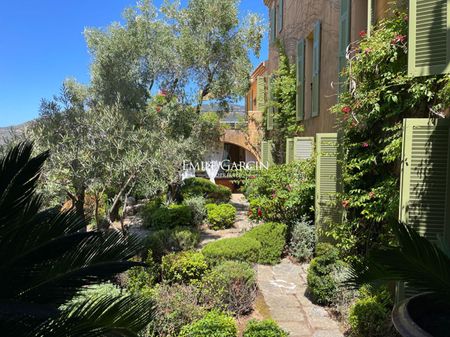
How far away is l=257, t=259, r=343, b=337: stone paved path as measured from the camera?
188 inches

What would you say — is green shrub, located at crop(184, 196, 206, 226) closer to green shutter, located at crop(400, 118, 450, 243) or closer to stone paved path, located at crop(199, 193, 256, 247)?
stone paved path, located at crop(199, 193, 256, 247)

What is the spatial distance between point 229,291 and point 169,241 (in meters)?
2.87

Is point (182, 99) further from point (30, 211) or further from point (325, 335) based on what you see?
point (30, 211)

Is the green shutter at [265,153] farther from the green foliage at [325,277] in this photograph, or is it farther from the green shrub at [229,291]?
the green shrub at [229,291]

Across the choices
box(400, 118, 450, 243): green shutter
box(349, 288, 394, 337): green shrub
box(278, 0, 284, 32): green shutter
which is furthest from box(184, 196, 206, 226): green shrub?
box(400, 118, 450, 243): green shutter

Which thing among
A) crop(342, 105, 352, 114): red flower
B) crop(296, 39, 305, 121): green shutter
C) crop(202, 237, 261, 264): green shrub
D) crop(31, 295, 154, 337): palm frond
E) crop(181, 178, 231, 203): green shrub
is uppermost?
crop(296, 39, 305, 121): green shutter

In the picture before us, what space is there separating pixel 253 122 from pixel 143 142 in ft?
36.5

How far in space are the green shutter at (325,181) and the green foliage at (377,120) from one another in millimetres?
652

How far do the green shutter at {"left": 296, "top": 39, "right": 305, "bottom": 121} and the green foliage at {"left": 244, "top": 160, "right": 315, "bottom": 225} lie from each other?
2.20 metres

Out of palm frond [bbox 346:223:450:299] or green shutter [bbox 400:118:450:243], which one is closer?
palm frond [bbox 346:223:450:299]

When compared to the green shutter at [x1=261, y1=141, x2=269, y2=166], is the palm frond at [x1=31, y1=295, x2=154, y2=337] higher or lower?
lower

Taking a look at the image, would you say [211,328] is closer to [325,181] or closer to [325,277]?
[325,277]

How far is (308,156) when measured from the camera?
8664mm

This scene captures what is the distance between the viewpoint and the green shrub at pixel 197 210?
11.5m
